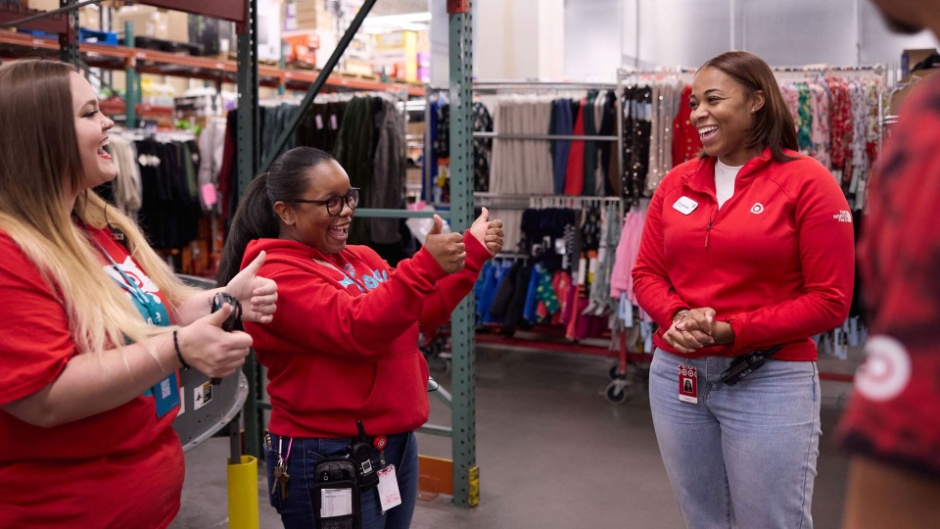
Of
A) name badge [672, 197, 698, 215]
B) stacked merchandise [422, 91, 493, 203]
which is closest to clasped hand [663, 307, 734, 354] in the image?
name badge [672, 197, 698, 215]

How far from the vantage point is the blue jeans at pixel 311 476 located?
1995mm

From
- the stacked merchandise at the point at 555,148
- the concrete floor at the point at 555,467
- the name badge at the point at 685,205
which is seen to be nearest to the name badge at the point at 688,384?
the name badge at the point at 685,205

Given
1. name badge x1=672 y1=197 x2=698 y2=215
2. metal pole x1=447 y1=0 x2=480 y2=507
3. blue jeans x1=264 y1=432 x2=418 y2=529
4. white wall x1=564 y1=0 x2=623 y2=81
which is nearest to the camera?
blue jeans x1=264 y1=432 x2=418 y2=529

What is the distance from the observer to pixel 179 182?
24.1 ft

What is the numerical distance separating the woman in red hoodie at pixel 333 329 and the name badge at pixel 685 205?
484mm

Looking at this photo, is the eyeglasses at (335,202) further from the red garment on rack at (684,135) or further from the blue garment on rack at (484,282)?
the blue garment on rack at (484,282)

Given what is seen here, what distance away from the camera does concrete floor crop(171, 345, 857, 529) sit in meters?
3.83

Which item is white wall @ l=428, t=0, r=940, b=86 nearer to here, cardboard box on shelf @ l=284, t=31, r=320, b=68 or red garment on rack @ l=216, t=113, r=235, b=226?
cardboard box on shelf @ l=284, t=31, r=320, b=68

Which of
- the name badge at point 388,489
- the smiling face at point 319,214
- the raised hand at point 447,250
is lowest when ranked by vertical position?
the name badge at point 388,489

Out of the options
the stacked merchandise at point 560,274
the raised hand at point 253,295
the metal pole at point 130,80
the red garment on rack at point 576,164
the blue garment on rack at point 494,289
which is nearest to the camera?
the raised hand at point 253,295

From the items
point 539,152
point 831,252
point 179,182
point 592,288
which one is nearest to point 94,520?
point 831,252

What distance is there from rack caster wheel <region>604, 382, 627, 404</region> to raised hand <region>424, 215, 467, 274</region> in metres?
4.08

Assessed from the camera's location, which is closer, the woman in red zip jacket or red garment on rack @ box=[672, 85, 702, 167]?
the woman in red zip jacket

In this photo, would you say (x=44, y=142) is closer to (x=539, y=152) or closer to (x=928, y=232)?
(x=928, y=232)
